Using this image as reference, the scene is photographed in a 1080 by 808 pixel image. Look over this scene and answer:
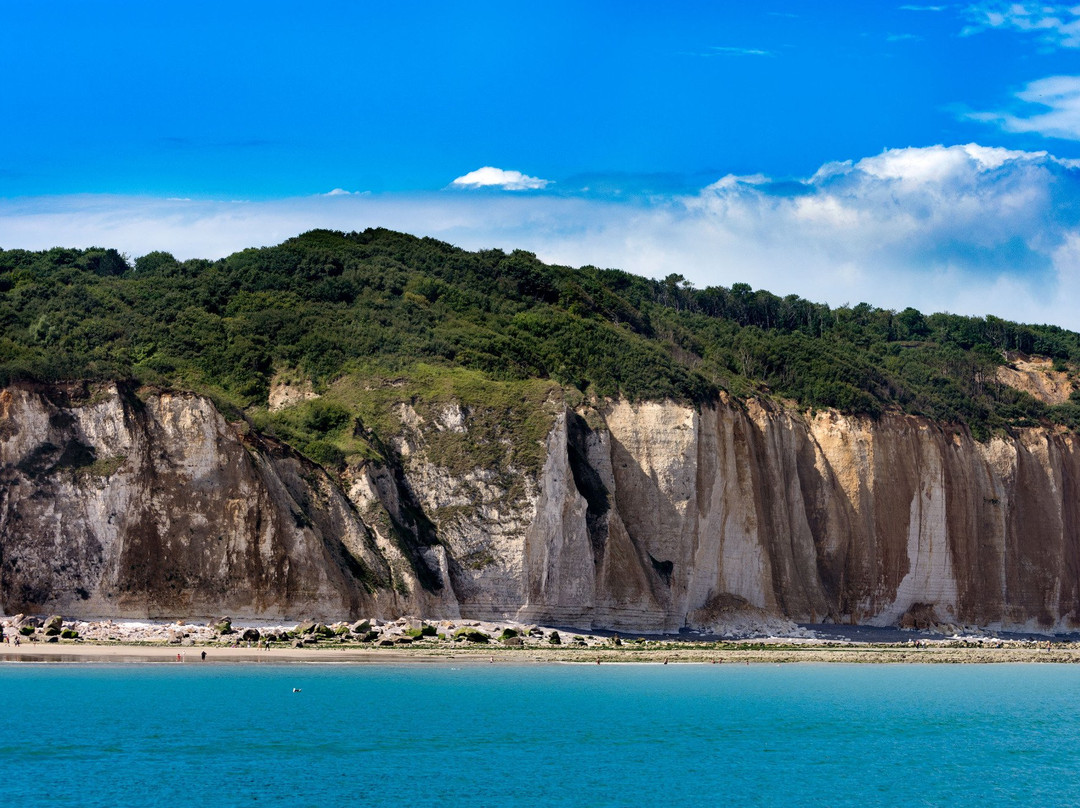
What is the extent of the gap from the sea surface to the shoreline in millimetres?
1054

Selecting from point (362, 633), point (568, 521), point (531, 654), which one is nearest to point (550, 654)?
point (531, 654)

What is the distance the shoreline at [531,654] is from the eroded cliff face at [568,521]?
4.06 m

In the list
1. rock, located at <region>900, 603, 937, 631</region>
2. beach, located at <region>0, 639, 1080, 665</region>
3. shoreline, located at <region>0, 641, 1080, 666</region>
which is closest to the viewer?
shoreline, located at <region>0, 641, 1080, 666</region>

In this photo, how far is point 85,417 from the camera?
48.1 m

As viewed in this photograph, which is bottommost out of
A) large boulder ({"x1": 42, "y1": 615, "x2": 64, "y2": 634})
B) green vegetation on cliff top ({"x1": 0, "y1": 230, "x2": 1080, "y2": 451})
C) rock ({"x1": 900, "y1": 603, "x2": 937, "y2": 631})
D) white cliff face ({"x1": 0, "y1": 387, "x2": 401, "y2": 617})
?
rock ({"x1": 900, "y1": 603, "x2": 937, "y2": 631})

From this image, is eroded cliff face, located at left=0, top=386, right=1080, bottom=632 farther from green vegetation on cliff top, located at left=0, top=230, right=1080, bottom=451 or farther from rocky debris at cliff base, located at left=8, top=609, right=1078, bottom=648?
green vegetation on cliff top, located at left=0, top=230, right=1080, bottom=451

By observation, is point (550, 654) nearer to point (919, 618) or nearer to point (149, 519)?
point (149, 519)

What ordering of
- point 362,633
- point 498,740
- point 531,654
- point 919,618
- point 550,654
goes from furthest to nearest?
point 919,618 → point 531,654 → point 550,654 → point 362,633 → point 498,740

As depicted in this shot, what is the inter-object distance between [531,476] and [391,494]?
552cm

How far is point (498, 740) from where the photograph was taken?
3058cm

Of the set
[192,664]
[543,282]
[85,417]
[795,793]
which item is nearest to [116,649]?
[192,664]

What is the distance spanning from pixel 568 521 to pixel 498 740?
26281mm

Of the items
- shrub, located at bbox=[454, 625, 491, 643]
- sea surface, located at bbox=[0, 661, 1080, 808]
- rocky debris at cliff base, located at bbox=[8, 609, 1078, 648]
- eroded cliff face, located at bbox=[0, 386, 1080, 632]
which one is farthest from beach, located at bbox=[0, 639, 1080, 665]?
eroded cliff face, located at bbox=[0, 386, 1080, 632]

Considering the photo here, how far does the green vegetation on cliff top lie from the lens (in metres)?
59.3
